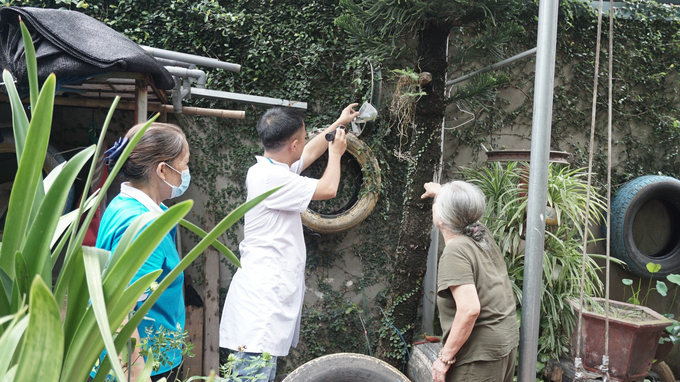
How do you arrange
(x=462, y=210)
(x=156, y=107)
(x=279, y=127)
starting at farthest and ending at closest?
(x=156, y=107) < (x=279, y=127) < (x=462, y=210)

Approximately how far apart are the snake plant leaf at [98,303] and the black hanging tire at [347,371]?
6.14 feet

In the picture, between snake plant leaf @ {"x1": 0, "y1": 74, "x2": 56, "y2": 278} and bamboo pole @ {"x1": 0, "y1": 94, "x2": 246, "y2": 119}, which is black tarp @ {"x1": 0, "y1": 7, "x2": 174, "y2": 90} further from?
snake plant leaf @ {"x1": 0, "y1": 74, "x2": 56, "y2": 278}

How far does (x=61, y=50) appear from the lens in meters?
1.82

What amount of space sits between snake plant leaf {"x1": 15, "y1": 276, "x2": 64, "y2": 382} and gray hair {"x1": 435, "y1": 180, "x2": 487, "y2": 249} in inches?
62.2

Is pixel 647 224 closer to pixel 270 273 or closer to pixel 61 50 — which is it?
pixel 270 273

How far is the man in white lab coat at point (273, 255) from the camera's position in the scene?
195 cm

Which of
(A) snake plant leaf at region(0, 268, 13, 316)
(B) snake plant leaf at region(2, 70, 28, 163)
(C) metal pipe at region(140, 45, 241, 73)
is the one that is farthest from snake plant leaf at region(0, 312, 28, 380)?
(C) metal pipe at region(140, 45, 241, 73)

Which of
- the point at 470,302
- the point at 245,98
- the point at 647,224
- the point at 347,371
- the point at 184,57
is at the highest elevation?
the point at 184,57

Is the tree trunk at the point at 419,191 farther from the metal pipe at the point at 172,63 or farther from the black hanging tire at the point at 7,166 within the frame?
the black hanging tire at the point at 7,166

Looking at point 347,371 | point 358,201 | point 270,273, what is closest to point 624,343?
point 347,371

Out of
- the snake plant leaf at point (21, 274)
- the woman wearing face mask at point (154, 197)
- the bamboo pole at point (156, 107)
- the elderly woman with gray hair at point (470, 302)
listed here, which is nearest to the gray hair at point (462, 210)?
the elderly woman with gray hair at point (470, 302)

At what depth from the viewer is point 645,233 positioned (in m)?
4.29

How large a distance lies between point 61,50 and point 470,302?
6.43ft

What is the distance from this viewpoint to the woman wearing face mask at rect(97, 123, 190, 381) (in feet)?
4.36
